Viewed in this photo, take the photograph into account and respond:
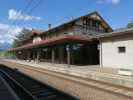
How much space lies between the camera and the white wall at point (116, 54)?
1850cm

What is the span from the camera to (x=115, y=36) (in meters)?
20.2

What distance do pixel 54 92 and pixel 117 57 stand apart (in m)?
11.6

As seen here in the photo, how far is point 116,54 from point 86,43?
821 centimetres

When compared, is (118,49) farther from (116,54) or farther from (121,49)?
(116,54)

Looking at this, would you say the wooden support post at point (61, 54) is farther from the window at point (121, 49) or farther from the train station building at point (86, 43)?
the window at point (121, 49)

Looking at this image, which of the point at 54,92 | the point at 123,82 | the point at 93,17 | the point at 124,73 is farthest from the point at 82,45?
the point at 54,92

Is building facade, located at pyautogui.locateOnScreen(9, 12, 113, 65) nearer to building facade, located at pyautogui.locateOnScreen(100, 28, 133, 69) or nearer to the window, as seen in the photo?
building facade, located at pyautogui.locateOnScreen(100, 28, 133, 69)

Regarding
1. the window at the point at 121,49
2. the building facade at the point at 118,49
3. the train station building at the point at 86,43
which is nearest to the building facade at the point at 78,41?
the train station building at the point at 86,43

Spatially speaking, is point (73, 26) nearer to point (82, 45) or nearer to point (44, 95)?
point (82, 45)

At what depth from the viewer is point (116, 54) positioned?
66.4 feet

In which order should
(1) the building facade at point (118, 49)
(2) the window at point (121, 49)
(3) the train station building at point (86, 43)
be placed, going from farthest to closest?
(3) the train station building at point (86, 43) → (2) the window at point (121, 49) → (1) the building facade at point (118, 49)

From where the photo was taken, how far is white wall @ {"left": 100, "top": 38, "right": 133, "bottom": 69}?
18.5 meters

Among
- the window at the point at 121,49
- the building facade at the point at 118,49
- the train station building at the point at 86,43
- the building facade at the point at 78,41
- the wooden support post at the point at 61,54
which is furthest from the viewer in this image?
the wooden support post at the point at 61,54

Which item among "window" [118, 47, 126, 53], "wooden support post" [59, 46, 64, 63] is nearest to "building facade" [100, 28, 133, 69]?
"window" [118, 47, 126, 53]
